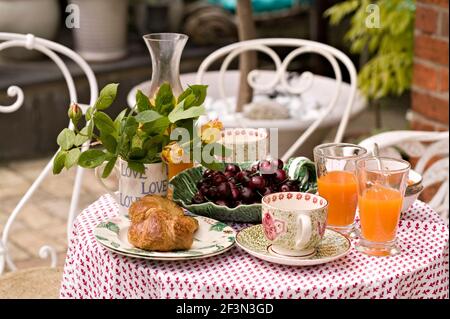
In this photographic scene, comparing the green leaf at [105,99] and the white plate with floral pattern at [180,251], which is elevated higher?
the green leaf at [105,99]

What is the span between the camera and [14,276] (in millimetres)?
2082

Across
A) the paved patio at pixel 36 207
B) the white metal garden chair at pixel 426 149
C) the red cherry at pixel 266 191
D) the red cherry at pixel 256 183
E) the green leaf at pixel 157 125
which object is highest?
the green leaf at pixel 157 125

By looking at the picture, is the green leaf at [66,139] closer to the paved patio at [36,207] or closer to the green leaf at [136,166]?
the green leaf at [136,166]

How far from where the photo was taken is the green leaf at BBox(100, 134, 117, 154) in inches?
61.8

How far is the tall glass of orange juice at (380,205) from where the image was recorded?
5.11 feet

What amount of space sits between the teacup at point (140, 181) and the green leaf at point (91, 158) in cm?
7

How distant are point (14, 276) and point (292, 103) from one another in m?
1.67

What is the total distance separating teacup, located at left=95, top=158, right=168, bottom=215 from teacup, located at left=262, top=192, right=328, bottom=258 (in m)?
0.21

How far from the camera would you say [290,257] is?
5.00 ft

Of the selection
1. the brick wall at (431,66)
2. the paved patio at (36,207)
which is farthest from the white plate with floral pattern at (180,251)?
the paved patio at (36,207)

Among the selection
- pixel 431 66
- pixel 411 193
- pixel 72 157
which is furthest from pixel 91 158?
pixel 431 66

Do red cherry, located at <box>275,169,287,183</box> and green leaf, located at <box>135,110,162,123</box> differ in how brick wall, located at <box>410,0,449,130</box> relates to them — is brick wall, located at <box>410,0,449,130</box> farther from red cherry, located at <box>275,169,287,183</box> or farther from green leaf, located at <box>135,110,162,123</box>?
green leaf, located at <box>135,110,162,123</box>
